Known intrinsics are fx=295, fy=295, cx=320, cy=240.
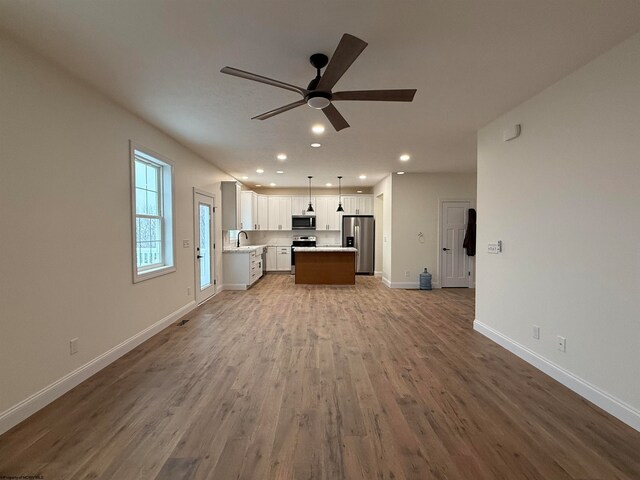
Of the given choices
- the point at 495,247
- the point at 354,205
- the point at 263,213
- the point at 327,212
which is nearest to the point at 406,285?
the point at 354,205

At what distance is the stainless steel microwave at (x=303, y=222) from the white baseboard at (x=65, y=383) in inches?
223

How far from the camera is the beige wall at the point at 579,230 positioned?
6.78 feet

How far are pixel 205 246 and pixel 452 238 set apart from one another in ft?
17.6

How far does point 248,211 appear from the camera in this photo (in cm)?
786

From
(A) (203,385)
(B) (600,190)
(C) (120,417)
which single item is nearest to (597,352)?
(B) (600,190)

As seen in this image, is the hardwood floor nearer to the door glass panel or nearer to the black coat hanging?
the door glass panel

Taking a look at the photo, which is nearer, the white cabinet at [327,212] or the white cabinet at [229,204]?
the white cabinet at [229,204]

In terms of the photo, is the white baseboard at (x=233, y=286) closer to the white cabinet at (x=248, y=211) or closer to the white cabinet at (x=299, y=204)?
the white cabinet at (x=248, y=211)

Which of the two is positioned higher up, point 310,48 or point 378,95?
point 310,48

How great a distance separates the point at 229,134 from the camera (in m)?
4.02

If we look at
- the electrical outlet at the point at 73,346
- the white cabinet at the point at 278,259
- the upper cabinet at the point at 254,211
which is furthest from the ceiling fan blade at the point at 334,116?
the white cabinet at the point at 278,259

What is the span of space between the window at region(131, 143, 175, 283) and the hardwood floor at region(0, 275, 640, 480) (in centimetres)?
99

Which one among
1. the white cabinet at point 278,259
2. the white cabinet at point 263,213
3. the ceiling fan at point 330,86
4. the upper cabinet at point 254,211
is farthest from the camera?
the white cabinet at point 278,259

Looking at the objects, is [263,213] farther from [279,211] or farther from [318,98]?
[318,98]
